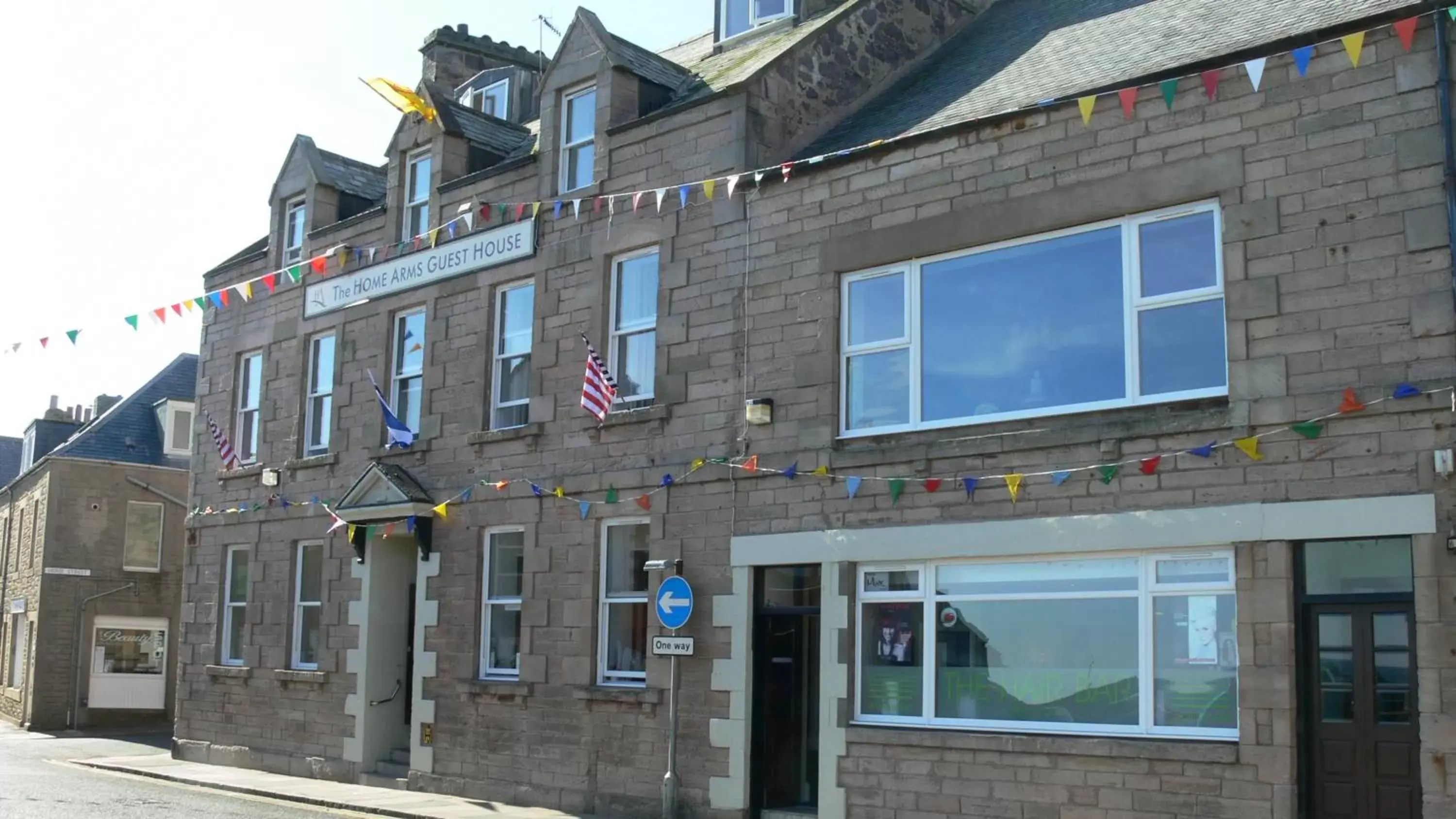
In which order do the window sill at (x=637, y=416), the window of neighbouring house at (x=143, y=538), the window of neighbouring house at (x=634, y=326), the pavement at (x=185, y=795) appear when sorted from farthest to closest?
the window of neighbouring house at (x=143, y=538), the window of neighbouring house at (x=634, y=326), the window sill at (x=637, y=416), the pavement at (x=185, y=795)

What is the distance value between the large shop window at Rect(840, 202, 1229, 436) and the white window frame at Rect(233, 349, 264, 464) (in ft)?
40.1

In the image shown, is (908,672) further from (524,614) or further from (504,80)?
(504,80)

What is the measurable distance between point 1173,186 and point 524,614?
9138mm

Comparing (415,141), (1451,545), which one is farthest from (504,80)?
(1451,545)

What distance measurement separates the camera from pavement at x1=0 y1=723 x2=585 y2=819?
52.0ft

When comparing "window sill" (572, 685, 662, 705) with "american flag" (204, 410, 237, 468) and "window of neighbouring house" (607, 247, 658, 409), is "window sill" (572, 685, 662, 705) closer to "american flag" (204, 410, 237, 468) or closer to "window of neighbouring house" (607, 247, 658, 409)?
"window of neighbouring house" (607, 247, 658, 409)

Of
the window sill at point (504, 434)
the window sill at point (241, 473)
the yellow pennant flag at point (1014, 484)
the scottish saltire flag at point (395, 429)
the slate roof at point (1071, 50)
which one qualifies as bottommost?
the yellow pennant flag at point (1014, 484)

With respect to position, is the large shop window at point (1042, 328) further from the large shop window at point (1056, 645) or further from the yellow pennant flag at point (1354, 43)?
the yellow pennant flag at point (1354, 43)

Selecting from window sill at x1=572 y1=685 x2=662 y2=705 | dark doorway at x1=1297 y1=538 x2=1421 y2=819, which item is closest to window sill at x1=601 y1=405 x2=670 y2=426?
window sill at x1=572 y1=685 x2=662 y2=705

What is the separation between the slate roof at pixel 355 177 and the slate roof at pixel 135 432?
11.6 meters

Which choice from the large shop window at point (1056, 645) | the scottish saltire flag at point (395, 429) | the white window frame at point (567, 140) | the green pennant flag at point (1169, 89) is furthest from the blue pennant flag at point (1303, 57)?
the scottish saltire flag at point (395, 429)

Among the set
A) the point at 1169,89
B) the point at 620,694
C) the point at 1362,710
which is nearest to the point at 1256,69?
the point at 1169,89

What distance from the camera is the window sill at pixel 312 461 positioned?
20984mm

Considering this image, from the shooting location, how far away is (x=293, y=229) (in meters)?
23.6
